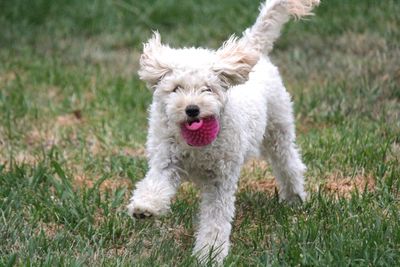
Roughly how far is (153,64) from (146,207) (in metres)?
0.86

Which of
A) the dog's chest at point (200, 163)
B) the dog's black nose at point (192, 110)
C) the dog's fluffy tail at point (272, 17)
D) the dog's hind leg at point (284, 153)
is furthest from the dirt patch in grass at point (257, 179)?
the dog's black nose at point (192, 110)

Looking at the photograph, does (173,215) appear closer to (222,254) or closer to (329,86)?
(222,254)

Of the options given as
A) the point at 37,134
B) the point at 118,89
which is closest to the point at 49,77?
the point at 118,89

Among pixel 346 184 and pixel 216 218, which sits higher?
pixel 216 218

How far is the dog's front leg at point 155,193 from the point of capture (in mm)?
4699

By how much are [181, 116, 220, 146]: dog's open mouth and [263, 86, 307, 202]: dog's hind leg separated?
4.10 feet

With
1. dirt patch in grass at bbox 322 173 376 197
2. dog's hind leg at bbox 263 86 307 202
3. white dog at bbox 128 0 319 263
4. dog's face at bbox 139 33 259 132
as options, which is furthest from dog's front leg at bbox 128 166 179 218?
dirt patch in grass at bbox 322 173 376 197

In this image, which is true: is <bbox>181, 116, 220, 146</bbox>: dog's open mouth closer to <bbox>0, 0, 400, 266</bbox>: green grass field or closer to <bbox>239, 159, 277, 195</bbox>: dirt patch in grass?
<bbox>0, 0, 400, 266</bbox>: green grass field

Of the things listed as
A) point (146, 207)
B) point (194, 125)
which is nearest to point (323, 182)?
point (194, 125)

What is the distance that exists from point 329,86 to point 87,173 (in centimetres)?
314

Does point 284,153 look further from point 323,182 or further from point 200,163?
point 200,163

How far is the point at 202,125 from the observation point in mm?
4902

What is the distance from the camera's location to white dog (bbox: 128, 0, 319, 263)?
4.84 meters

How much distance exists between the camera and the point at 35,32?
11.4m
